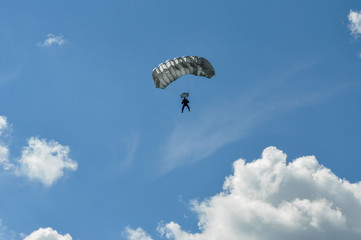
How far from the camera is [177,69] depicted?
192ft

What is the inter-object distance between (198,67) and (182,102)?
478cm

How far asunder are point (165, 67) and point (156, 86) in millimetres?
3234

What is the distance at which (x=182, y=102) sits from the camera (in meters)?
62.1

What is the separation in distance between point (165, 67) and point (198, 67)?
13.1 feet

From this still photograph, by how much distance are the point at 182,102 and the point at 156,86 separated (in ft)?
12.2

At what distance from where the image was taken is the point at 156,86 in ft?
199

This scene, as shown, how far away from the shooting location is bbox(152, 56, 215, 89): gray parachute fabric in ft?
191

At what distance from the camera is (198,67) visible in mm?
60000

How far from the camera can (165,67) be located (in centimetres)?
5844

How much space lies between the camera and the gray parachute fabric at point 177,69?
58.2 meters
